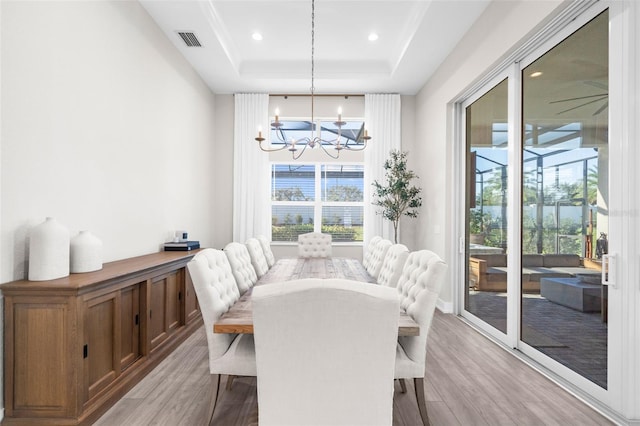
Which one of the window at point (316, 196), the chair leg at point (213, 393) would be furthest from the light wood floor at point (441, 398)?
the window at point (316, 196)

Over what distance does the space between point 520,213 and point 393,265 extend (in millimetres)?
1392

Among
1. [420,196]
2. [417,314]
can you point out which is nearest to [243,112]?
[420,196]

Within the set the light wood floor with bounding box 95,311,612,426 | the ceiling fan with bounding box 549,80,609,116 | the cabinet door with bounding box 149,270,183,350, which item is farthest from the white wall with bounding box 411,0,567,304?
the cabinet door with bounding box 149,270,183,350

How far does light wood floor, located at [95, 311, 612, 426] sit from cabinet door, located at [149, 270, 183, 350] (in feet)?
0.81

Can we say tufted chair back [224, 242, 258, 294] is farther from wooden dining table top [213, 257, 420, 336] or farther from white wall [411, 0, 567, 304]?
white wall [411, 0, 567, 304]

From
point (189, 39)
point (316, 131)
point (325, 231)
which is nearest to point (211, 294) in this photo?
point (189, 39)

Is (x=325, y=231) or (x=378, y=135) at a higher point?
(x=378, y=135)

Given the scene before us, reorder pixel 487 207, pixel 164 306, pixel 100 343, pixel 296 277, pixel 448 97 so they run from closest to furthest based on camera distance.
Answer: pixel 100 343 < pixel 296 277 < pixel 164 306 < pixel 487 207 < pixel 448 97

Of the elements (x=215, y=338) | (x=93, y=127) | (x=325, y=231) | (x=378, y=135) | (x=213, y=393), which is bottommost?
(x=213, y=393)

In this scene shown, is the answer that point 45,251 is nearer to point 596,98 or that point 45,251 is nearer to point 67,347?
point 67,347

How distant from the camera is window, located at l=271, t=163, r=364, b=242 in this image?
5.97m

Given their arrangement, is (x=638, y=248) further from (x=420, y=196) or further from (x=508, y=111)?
(x=420, y=196)

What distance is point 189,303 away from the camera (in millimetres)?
3695

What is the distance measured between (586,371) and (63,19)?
14.7 feet
